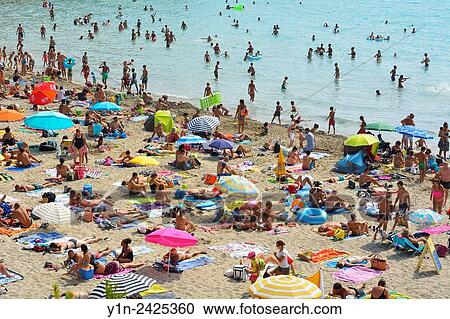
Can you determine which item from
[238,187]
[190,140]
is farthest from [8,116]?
[238,187]

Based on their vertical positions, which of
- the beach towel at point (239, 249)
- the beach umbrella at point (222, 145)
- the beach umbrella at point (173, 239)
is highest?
the beach umbrella at point (173, 239)

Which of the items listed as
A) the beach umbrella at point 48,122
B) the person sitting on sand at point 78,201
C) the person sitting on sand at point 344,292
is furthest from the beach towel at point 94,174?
the person sitting on sand at point 344,292

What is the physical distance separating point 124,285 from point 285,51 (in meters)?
31.6

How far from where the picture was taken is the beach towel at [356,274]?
10.2m

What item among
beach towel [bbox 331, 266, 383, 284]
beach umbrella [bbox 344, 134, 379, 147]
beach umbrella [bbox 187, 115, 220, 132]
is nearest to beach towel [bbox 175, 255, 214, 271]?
beach towel [bbox 331, 266, 383, 284]

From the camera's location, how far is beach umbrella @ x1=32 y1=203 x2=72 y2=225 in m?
11.7

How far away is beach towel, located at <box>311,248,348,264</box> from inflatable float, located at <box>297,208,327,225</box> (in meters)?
1.35

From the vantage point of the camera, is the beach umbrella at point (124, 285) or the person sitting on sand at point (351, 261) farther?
the person sitting on sand at point (351, 261)

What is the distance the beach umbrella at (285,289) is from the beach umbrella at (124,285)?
1517mm

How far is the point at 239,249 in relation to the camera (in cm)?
1123

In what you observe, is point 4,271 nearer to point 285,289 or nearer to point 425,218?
→ point 285,289

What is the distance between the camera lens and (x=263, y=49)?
39375 millimetres

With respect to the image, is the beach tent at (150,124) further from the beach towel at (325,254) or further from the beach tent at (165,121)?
the beach towel at (325,254)
